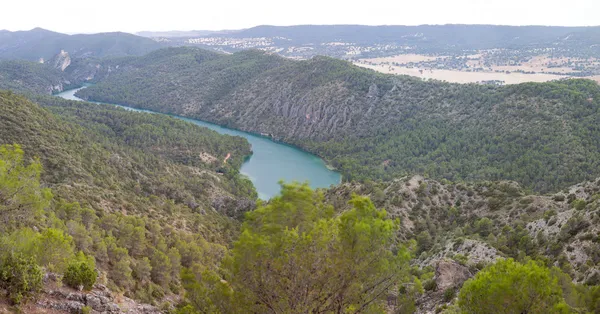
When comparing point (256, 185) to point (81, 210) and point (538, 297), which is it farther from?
point (538, 297)

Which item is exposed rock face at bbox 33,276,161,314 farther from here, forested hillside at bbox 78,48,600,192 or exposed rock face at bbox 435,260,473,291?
forested hillside at bbox 78,48,600,192

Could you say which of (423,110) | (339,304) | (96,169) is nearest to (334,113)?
(423,110)

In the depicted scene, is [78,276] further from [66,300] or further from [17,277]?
[17,277]

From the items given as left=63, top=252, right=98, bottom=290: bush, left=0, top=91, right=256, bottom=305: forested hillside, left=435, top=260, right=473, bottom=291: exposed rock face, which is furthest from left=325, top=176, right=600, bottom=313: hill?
left=0, top=91, right=256, bottom=305: forested hillside

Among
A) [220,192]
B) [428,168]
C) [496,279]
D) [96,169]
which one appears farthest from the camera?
[428,168]

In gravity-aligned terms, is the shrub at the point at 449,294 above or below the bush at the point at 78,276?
below

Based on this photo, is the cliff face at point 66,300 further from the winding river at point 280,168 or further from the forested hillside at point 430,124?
the winding river at point 280,168

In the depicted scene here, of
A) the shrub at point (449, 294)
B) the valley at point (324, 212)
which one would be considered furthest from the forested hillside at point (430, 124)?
the shrub at point (449, 294)
